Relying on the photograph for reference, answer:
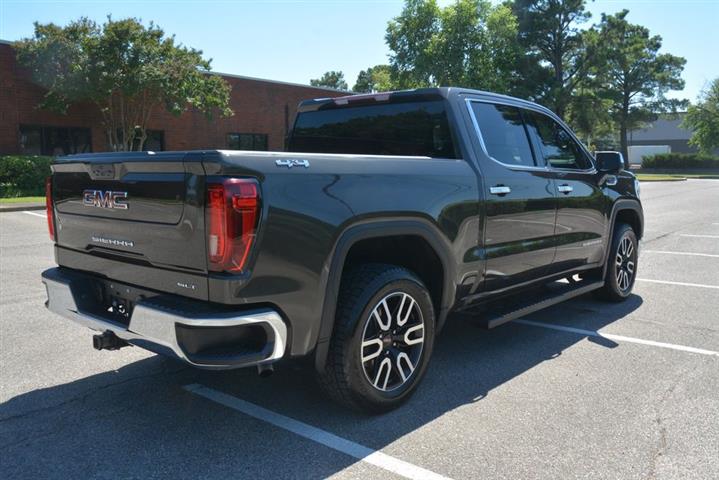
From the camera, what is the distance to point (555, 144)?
5258 millimetres

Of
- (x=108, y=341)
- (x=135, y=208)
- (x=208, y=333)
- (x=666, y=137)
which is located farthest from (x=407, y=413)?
(x=666, y=137)

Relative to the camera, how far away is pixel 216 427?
3352 millimetres

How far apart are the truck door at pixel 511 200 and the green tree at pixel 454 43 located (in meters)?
29.9

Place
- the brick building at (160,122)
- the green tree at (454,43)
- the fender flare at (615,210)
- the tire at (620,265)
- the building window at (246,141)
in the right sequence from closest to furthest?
1. the fender flare at (615,210)
2. the tire at (620,265)
3. the brick building at (160,122)
4. the building window at (246,141)
5. the green tree at (454,43)

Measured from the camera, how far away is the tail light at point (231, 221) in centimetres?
271

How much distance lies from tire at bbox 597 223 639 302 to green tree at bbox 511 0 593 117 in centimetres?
3924

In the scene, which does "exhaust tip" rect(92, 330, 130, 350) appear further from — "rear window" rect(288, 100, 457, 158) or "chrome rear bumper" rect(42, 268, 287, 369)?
"rear window" rect(288, 100, 457, 158)

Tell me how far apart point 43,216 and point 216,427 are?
1308 cm

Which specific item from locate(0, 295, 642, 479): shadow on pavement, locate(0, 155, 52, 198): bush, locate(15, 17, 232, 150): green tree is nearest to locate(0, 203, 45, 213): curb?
locate(0, 155, 52, 198): bush

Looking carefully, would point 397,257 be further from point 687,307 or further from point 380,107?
point 687,307

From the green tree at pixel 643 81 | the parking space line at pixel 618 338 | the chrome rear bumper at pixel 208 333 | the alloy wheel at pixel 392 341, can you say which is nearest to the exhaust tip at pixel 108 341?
the chrome rear bumper at pixel 208 333

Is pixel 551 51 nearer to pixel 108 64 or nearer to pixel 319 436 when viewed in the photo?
pixel 108 64

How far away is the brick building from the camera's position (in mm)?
20078

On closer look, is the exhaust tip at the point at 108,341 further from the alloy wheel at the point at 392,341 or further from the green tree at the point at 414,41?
the green tree at the point at 414,41
